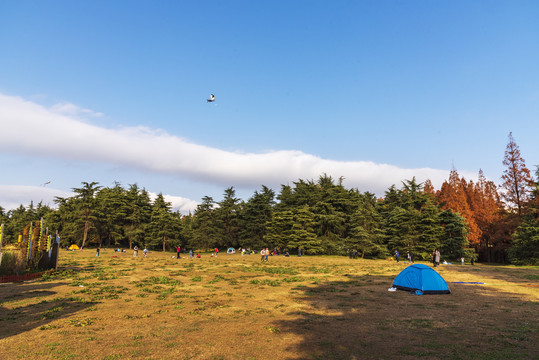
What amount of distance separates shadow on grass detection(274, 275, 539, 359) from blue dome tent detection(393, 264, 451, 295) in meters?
0.52

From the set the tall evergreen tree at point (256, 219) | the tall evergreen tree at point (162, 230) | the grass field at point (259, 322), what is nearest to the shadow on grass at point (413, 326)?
the grass field at point (259, 322)

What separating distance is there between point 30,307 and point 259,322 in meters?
9.91

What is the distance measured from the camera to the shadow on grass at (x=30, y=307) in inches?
415

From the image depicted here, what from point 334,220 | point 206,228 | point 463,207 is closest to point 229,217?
point 206,228

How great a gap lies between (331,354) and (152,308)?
342 inches

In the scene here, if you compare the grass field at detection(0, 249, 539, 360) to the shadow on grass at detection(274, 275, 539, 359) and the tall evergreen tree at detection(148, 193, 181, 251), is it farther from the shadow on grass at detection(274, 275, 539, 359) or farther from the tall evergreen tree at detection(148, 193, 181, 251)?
A: the tall evergreen tree at detection(148, 193, 181, 251)

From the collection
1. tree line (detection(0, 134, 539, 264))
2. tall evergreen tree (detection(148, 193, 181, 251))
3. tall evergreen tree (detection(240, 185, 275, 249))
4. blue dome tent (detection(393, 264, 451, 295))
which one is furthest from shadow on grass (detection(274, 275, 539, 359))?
tall evergreen tree (detection(148, 193, 181, 251))

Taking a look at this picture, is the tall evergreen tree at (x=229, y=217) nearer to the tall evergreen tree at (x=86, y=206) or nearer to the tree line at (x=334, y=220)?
the tree line at (x=334, y=220)

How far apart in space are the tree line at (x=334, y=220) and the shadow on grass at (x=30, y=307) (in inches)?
1728

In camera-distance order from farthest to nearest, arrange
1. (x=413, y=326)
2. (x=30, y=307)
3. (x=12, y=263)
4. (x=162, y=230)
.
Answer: (x=162, y=230) → (x=12, y=263) → (x=30, y=307) → (x=413, y=326)

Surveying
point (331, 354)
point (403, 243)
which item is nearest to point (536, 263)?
point (403, 243)

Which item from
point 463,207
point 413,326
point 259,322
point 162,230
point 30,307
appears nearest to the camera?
point 413,326

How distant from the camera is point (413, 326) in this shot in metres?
11.1

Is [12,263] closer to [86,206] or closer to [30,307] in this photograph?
[30,307]
